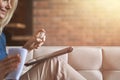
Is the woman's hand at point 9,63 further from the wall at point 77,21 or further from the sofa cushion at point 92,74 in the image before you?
the wall at point 77,21

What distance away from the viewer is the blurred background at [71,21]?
3693 mm

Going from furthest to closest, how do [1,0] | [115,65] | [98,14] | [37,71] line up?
[98,14] → [115,65] → [37,71] → [1,0]

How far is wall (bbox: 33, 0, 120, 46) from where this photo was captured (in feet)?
12.1

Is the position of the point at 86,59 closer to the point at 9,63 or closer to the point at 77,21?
the point at 9,63

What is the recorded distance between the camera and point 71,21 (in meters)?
3.74

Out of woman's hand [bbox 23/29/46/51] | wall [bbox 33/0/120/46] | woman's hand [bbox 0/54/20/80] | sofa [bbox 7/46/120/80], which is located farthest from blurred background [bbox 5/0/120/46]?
woman's hand [bbox 0/54/20/80]

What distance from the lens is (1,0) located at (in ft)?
5.18

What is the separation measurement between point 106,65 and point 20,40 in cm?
190

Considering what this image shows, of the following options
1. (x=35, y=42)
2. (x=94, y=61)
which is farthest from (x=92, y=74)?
(x=35, y=42)

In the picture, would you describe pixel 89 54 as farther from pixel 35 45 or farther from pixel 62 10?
pixel 62 10

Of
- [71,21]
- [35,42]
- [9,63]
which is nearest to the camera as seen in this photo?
[9,63]

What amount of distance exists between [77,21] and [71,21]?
7 cm

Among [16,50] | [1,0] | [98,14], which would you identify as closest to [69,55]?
[16,50]

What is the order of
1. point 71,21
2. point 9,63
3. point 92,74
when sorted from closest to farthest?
point 9,63 → point 92,74 → point 71,21
